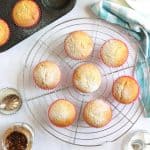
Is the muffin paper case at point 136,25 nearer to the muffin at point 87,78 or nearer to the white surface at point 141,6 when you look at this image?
the white surface at point 141,6

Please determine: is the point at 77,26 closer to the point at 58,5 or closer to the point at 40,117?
the point at 58,5

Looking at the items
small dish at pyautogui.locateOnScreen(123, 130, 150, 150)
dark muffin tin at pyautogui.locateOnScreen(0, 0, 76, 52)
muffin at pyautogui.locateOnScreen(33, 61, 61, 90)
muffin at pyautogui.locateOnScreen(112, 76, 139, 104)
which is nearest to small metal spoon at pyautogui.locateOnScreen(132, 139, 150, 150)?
small dish at pyautogui.locateOnScreen(123, 130, 150, 150)

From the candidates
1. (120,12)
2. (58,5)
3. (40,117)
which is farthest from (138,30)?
(40,117)

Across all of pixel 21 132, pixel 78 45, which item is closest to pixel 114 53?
pixel 78 45

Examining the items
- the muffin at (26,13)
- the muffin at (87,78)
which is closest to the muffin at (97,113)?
the muffin at (87,78)

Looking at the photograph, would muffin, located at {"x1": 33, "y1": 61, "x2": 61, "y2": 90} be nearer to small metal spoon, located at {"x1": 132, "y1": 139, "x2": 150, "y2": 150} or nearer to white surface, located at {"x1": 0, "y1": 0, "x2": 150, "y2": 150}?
white surface, located at {"x1": 0, "y1": 0, "x2": 150, "y2": 150}
